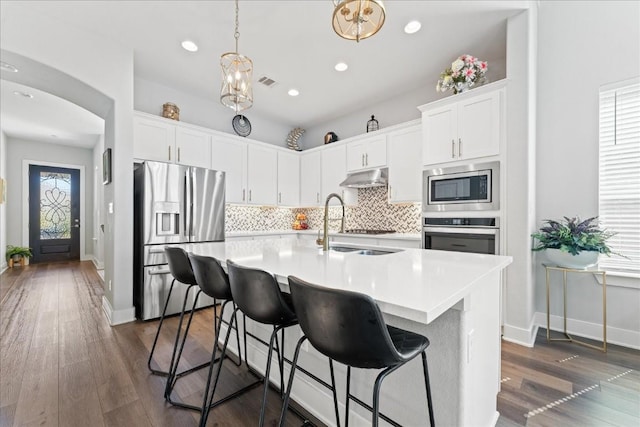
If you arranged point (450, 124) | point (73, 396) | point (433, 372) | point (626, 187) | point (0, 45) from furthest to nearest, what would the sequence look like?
point (450, 124), point (626, 187), point (0, 45), point (73, 396), point (433, 372)

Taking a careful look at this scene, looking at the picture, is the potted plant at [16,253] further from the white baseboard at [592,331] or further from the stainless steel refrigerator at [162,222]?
the white baseboard at [592,331]

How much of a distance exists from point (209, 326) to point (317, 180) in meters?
2.95

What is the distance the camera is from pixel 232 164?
4363 mm

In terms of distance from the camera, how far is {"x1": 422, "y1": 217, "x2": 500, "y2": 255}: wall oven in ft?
8.96

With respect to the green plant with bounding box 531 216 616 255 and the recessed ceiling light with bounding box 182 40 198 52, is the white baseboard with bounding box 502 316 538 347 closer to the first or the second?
the green plant with bounding box 531 216 616 255

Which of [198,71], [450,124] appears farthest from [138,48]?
[450,124]

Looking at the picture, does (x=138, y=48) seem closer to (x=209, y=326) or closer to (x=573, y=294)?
(x=209, y=326)

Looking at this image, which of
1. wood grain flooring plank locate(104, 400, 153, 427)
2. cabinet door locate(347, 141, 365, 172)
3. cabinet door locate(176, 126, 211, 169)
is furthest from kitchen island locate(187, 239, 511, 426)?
cabinet door locate(347, 141, 365, 172)

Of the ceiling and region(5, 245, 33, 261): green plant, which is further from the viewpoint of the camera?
region(5, 245, 33, 261): green plant

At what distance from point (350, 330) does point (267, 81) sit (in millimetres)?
3785

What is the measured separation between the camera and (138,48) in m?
3.09

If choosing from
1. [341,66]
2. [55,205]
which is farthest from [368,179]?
[55,205]

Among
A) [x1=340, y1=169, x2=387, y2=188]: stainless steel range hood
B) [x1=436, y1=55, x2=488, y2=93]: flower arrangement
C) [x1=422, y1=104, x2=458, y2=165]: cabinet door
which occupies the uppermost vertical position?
[x1=436, y1=55, x2=488, y2=93]: flower arrangement

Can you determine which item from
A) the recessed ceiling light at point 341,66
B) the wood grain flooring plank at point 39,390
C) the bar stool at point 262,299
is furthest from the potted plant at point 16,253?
the bar stool at point 262,299
